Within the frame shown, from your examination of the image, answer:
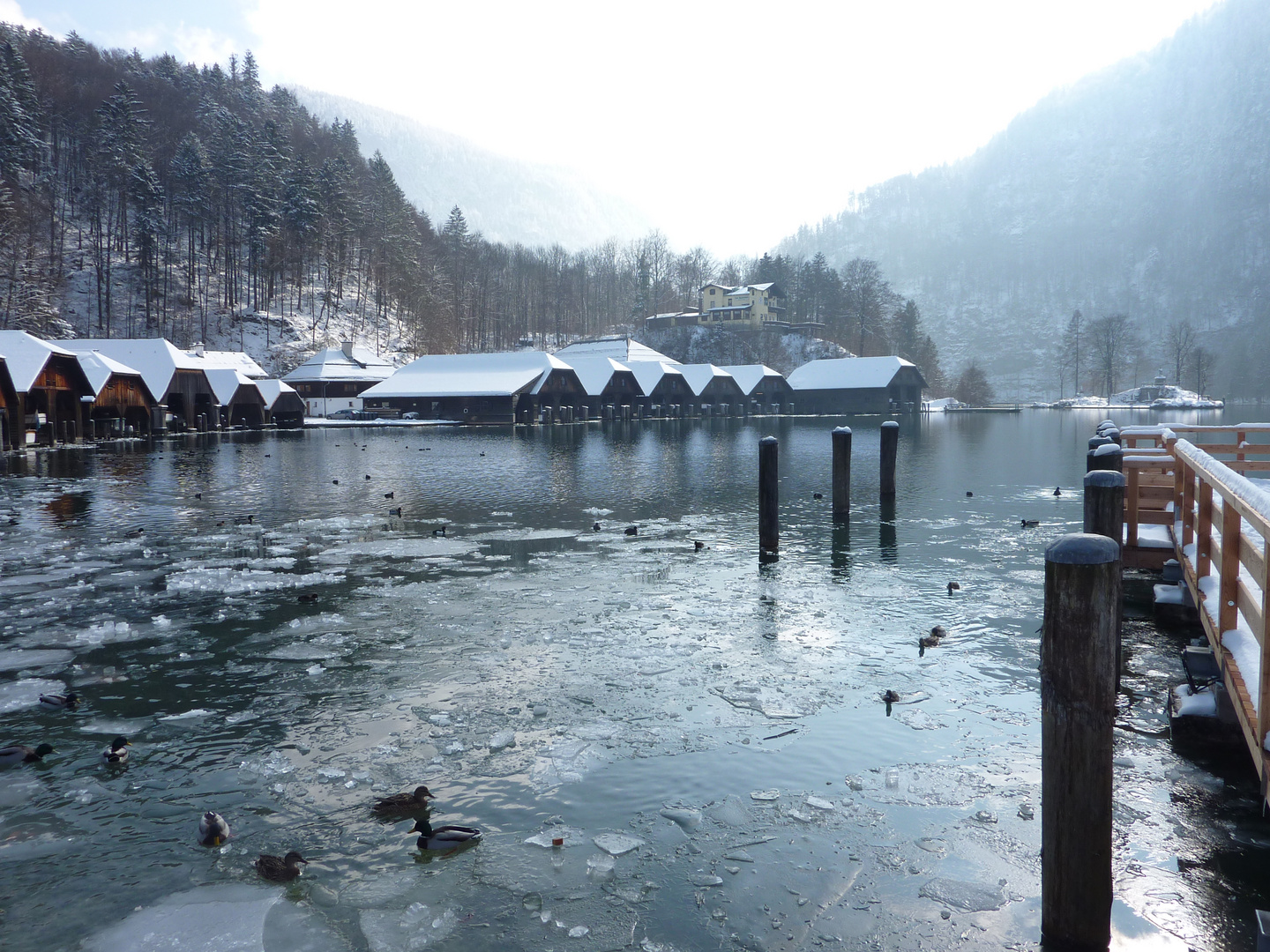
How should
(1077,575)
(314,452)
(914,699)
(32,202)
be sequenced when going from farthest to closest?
(32,202) → (314,452) → (914,699) → (1077,575)

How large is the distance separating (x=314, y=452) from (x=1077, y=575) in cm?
4160

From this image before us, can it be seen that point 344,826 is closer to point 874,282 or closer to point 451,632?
point 451,632

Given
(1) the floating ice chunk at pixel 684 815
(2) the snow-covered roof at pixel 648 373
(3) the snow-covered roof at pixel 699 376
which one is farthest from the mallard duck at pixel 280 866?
(3) the snow-covered roof at pixel 699 376

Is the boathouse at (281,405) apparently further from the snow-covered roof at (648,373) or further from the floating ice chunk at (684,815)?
the floating ice chunk at (684,815)

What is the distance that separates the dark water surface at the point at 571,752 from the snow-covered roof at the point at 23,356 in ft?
104

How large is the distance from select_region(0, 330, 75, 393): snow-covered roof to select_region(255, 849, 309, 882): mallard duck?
45.7m

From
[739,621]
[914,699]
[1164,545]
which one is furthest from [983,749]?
[1164,545]

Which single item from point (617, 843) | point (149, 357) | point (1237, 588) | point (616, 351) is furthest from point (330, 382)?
Answer: point (1237, 588)

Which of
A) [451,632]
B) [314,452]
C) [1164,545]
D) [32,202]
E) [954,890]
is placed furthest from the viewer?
[32,202]

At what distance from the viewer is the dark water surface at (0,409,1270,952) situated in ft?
16.3

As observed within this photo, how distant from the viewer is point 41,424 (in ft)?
153

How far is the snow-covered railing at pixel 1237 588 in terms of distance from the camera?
4719 millimetres

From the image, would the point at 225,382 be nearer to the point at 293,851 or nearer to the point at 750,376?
the point at 750,376

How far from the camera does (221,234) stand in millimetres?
99250
